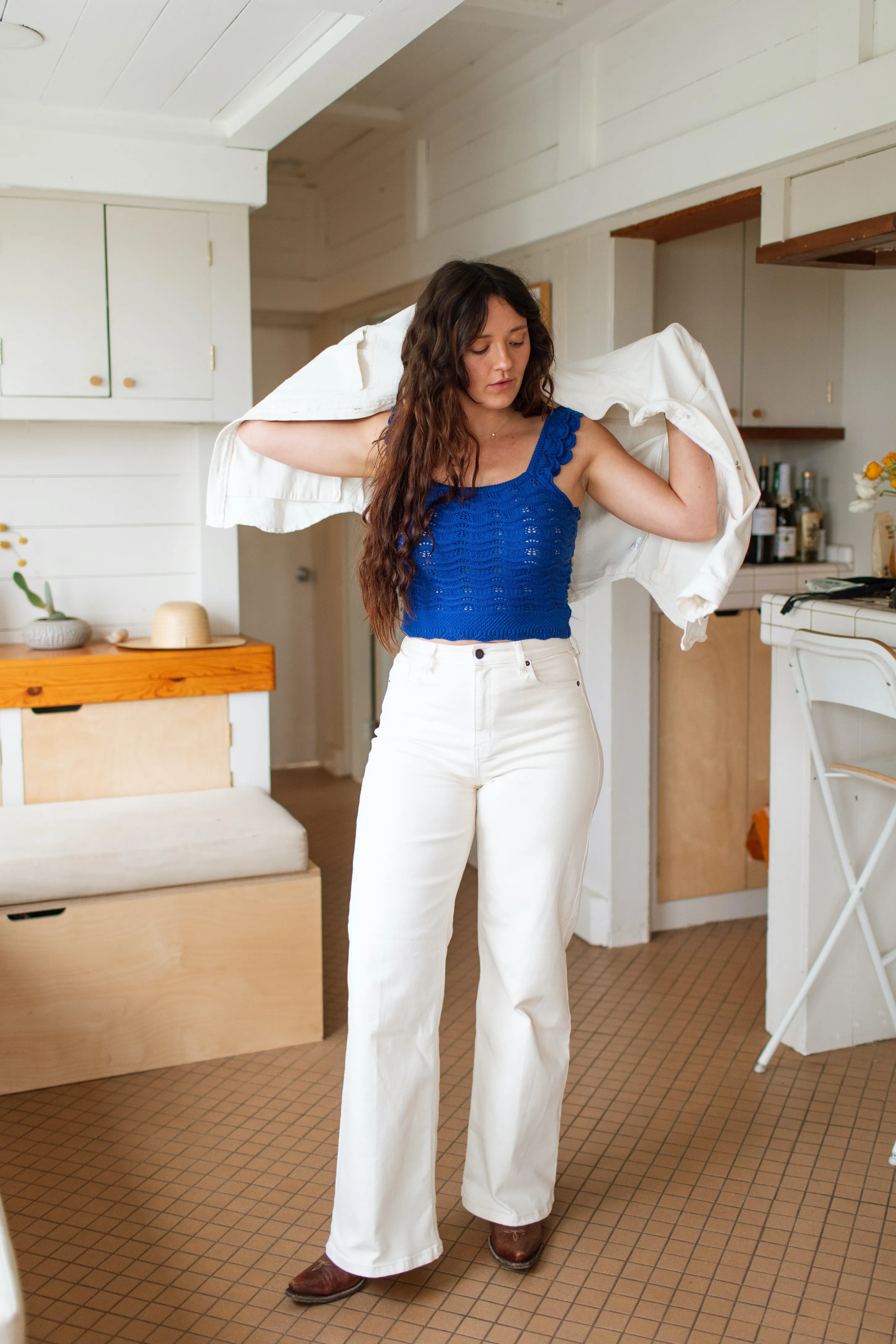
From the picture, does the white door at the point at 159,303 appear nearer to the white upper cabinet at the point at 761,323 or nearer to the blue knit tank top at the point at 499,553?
the white upper cabinet at the point at 761,323

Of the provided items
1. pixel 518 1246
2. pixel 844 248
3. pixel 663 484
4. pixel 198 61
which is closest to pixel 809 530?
pixel 844 248

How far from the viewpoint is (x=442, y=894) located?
2.02 m

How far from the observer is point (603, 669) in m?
3.69

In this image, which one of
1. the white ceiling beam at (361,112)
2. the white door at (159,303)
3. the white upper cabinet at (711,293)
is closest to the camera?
the white door at (159,303)

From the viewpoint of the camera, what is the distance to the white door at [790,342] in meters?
3.85

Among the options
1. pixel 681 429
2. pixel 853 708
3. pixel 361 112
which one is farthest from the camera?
pixel 361 112

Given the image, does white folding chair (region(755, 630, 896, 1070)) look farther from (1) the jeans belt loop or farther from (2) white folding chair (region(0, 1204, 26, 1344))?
(2) white folding chair (region(0, 1204, 26, 1344))

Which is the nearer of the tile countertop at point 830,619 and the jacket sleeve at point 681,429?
the jacket sleeve at point 681,429

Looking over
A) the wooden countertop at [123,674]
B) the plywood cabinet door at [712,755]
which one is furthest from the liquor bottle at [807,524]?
the wooden countertop at [123,674]

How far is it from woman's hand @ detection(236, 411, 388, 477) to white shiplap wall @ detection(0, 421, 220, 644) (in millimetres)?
1583

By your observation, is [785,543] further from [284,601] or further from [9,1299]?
[9,1299]

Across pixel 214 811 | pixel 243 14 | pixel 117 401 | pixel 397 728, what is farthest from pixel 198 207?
pixel 397 728

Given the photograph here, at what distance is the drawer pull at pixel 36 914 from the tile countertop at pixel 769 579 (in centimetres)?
212

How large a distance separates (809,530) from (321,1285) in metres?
2.74
